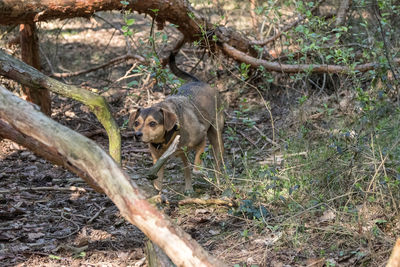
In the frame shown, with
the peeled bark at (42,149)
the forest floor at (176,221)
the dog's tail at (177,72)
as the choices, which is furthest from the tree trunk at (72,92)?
the dog's tail at (177,72)

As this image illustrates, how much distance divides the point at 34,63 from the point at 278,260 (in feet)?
18.2

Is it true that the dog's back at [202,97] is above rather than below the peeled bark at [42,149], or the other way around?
below

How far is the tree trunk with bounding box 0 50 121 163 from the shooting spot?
4457 mm

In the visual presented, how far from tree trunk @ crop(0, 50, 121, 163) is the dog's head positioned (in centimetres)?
161

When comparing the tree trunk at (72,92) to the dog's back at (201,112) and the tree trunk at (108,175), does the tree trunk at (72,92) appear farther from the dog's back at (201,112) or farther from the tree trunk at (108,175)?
the dog's back at (201,112)

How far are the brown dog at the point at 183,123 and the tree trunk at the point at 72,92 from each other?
1.55m

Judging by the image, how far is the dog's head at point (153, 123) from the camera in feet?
20.5

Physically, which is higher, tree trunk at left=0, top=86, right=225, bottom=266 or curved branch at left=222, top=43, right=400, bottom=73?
tree trunk at left=0, top=86, right=225, bottom=266

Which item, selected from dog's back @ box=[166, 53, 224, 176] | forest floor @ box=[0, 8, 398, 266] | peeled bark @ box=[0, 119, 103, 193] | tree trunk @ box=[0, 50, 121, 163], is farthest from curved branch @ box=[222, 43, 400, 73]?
peeled bark @ box=[0, 119, 103, 193]

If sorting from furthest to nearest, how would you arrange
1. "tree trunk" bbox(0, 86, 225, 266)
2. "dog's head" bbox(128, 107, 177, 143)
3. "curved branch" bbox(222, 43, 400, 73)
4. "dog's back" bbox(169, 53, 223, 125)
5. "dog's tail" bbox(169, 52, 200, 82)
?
"dog's tail" bbox(169, 52, 200, 82)
"curved branch" bbox(222, 43, 400, 73)
"dog's back" bbox(169, 53, 223, 125)
"dog's head" bbox(128, 107, 177, 143)
"tree trunk" bbox(0, 86, 225, 266)

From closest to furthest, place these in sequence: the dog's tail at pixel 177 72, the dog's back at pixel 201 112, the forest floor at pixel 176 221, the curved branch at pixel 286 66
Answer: the forest floor at pixel 176 221 → the dog's back at pixel 201 112 → the curved branch at pixel 286 66 → the dog's tail at pixel 177 72

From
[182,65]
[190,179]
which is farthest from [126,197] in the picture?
[182,65]

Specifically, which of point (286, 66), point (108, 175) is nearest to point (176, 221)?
point (108, 175)

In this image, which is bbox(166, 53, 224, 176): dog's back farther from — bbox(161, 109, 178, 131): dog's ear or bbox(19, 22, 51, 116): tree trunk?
bbox(19, 22, 51, 116): tree trunk
